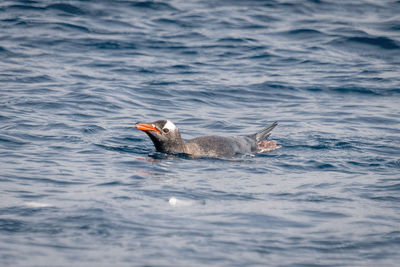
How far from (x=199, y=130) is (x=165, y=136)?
2422 millimetres

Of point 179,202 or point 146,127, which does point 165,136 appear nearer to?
point 146,127

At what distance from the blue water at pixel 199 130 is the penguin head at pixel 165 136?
26cm

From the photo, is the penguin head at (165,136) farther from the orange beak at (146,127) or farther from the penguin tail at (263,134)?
the penguin tail at (263,134)

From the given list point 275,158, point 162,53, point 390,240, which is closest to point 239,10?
point 162,53

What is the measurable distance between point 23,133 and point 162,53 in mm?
7757

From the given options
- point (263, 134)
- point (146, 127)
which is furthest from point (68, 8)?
point (146, 127)

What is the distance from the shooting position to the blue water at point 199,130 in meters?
6.42

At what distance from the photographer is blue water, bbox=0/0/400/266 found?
642 cm

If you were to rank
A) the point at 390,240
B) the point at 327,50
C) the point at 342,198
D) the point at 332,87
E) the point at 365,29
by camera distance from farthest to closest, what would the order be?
the point at 365,29
the point at 327,50
the point at 332,87
the point at 342,198
the point at 390,240

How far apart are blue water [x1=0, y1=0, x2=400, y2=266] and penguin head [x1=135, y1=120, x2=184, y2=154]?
0.85 ft

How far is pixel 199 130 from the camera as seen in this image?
41.9 feet

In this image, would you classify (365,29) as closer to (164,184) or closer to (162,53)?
(162,53)

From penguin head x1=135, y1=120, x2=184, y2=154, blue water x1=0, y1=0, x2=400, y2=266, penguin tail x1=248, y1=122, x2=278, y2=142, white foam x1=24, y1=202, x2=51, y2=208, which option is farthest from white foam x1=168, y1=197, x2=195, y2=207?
penguin tail x1=248, y1=122, x2=278, y2=142

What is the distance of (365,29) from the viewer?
20516 millimetres
